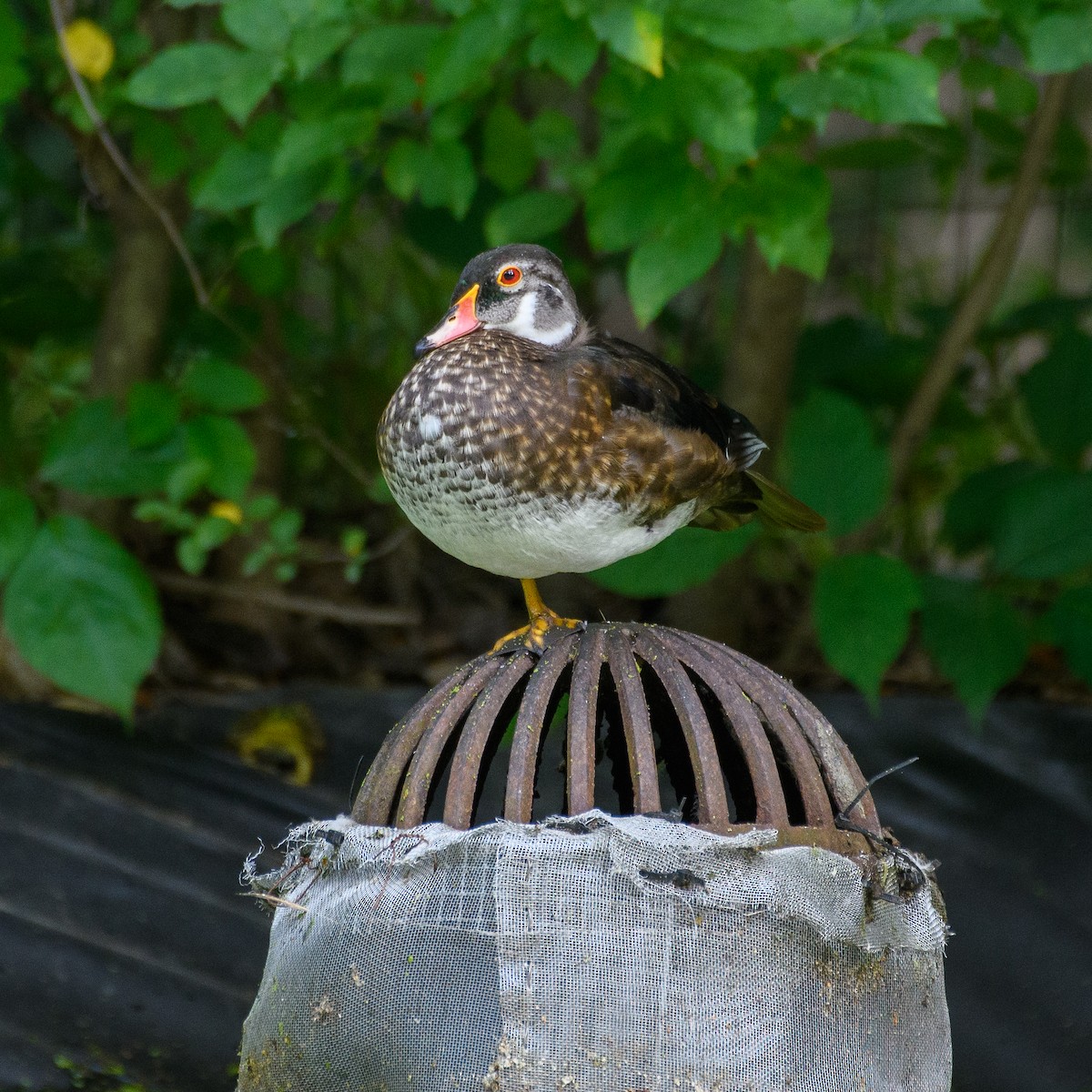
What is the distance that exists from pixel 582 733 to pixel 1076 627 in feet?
5.45

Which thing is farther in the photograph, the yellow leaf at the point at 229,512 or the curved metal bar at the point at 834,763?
the yellow leaf at the point at 229,512

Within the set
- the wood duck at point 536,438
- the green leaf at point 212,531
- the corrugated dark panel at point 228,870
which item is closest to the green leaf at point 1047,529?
the corrugated dark panel at point 228,870

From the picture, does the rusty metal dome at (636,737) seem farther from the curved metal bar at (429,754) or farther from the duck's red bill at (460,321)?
the duck's red bill at (460,321)

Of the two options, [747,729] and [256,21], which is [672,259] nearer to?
[256,21]

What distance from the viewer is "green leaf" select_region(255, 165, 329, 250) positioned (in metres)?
2.23

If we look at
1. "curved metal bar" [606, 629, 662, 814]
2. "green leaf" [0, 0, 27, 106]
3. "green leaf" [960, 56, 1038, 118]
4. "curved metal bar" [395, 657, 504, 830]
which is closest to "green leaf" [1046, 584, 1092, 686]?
"green leaf" [960, 56, 1038, 118]

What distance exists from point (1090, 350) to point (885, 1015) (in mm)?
2149

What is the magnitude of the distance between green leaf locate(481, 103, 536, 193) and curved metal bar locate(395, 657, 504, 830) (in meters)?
1.36

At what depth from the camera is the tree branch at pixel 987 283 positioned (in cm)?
306

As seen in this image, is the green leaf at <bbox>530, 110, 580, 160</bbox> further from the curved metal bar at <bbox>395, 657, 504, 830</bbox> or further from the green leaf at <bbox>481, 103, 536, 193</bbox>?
the curved metal bar at <bbox>395, 657, 504, 830</bbox>

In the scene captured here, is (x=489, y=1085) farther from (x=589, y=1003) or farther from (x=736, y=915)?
(x=736, y=915)

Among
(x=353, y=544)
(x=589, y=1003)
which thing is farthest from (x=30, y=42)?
(x=589, y=1003)

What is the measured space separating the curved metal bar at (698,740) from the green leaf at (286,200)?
3.55 feet

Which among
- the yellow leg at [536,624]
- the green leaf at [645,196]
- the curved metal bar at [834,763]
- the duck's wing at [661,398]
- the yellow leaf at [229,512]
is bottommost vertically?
the curved metal bar at [834,763]
